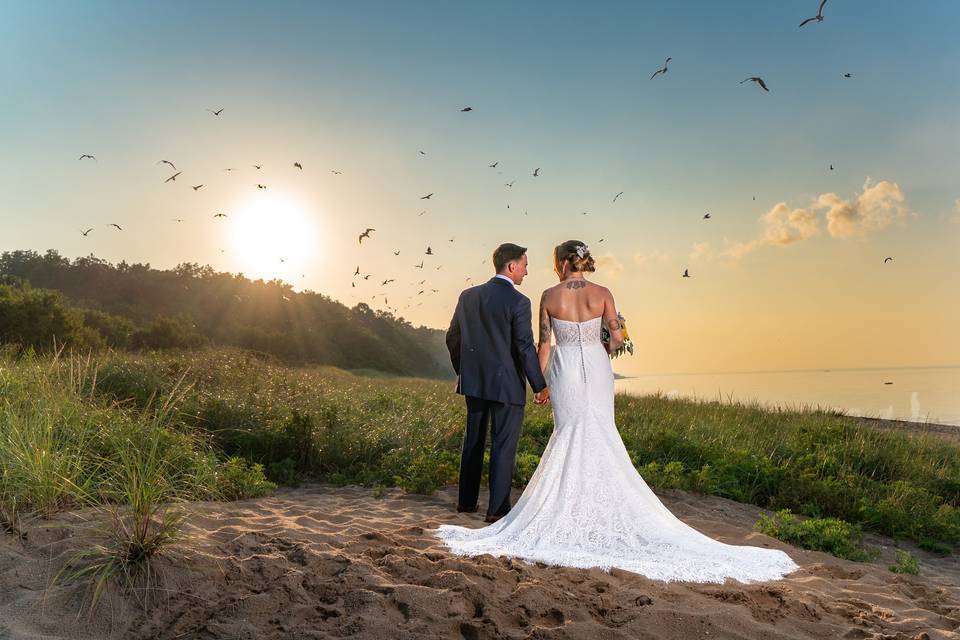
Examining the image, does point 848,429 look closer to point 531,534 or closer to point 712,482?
point 712,482

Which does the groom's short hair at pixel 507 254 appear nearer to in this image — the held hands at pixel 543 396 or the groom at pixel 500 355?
the groom at pixel 500 355

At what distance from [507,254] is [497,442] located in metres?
1.98

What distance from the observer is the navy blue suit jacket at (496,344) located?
7.47 metres

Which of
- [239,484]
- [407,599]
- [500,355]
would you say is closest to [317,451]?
[239,484]

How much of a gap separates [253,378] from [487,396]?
9.28 meters

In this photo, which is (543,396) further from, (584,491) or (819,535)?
(819,535)

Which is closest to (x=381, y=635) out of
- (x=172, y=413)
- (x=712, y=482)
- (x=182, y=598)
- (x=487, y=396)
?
(x=182, y=598)

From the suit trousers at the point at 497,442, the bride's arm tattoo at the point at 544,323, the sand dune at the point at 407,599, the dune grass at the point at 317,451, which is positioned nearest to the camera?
the sand dune at the point at 407,599

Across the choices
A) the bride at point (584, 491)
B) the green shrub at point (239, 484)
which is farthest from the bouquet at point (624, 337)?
the green shrub at point (239, 484)

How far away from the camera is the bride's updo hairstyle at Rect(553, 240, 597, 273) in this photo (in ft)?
22.1

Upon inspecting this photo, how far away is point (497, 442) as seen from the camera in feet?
24.5

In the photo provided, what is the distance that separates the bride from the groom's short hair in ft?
2.46

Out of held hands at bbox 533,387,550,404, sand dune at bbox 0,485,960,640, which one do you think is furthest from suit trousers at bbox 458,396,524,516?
sand dune at bbox 0,485,960,640

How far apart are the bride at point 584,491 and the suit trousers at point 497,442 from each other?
702mm
